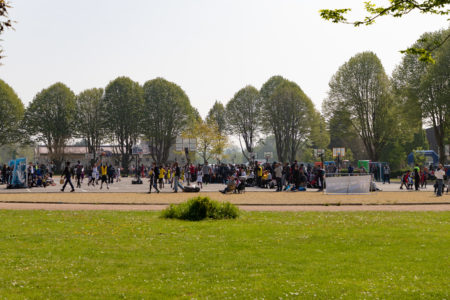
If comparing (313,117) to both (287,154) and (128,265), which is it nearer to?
(287,154)

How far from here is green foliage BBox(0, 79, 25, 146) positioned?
2596 inches

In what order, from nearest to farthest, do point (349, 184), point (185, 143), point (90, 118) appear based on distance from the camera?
point (349, 184) → point (185, 143) → point (90, 118)

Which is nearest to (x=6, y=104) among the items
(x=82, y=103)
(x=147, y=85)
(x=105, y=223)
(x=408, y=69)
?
(x=82, y=103)

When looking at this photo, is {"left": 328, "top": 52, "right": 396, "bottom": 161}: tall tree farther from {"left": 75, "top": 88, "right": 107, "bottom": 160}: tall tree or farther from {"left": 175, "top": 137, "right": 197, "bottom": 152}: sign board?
{"left": 75, "top": 88, "right": 107, "bottom": 160}: tall tree

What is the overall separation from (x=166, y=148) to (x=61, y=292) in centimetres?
6774

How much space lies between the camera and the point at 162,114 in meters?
73.5

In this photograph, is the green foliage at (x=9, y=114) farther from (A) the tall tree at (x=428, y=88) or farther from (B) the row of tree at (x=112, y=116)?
(A) the tall tree at (x=428, y=88)

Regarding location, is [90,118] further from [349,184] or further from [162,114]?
[349,184]

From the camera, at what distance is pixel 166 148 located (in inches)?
2901

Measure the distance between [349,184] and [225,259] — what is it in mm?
18636

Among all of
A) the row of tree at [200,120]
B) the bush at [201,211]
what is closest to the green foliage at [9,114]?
the row of tree at [200,120]

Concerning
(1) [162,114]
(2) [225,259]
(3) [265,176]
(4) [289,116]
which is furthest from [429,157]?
(2) [225,259]

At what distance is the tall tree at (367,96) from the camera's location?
2160 inches

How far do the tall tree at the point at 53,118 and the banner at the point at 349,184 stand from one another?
5488cm
